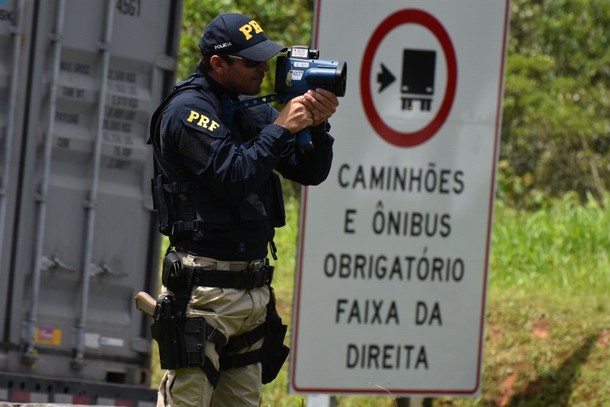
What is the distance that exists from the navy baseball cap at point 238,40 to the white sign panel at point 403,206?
148 centimetres

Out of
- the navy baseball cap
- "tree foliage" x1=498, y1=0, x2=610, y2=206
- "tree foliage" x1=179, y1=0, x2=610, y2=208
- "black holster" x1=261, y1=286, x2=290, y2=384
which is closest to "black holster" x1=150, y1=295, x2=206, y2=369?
"black holster" x1=261, y1=286, x2=290, y2=384

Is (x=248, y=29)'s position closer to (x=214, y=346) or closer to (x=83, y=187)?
(x=214, y=346)

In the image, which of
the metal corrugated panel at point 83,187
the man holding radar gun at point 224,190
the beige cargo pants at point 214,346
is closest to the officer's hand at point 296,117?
the man holding radar gun at point 224,190

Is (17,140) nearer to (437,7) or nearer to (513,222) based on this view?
(437,7)

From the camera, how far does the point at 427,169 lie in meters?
6.26

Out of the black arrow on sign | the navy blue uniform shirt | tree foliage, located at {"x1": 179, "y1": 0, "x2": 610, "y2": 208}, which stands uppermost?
tree foliage, located at {"x1": 179, "y1": 0, "x2": 610, "y2": 208}

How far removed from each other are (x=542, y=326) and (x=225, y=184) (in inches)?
186

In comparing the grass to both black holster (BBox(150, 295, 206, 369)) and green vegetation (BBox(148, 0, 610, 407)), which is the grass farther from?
black holster (BBox(150, 295, 206, 369))

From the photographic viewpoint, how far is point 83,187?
6719 mm

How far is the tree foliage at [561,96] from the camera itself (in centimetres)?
1639

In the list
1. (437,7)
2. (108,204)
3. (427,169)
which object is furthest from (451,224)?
(108,204)

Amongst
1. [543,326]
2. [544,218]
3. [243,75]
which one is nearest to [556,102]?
[544,218]

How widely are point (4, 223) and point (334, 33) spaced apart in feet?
6.10

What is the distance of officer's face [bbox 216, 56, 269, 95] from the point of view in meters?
4.48
